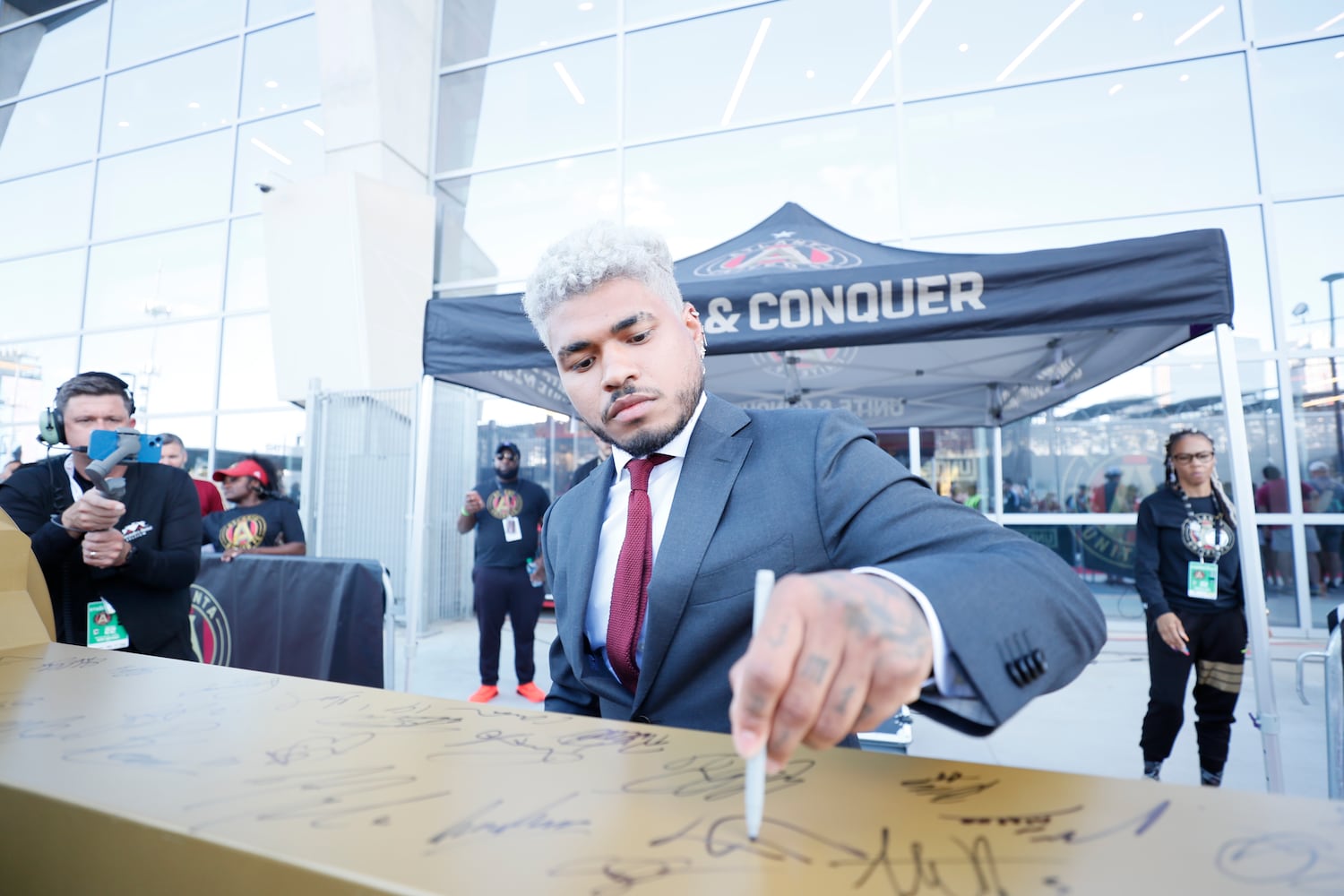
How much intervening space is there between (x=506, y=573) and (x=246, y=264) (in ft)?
25.4

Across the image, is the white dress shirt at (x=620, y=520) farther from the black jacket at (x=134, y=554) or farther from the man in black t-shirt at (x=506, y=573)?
the man in black t-shirt at (x=506, y=573)

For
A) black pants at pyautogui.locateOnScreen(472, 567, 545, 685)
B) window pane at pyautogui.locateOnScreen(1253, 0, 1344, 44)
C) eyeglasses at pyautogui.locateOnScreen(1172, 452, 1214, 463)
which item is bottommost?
black pants at pyautogui.locateOnScreen(472, 567, 545, 685)

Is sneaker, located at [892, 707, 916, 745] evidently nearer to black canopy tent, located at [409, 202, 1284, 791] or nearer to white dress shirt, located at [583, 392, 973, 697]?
black canopy tent, located at [409, 202, 1284, 791]

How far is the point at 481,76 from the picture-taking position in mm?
8883

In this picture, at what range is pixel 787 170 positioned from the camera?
294 inches

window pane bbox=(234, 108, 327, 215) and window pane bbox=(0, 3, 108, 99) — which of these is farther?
window pane bbox=(0, 3, 108, 99)

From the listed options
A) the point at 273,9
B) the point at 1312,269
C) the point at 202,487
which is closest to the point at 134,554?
the point at 202,487

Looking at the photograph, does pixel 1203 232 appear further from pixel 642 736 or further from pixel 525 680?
pixel 525 680

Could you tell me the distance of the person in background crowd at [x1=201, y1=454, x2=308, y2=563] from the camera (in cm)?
429

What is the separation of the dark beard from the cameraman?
1686 millimetres

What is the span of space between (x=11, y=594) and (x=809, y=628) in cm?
144

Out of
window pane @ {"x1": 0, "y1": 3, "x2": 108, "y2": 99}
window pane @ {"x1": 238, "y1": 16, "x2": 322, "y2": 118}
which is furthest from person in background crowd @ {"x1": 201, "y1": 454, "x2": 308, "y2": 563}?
window pane @ {"x1": 0, "y1": 3, "x2": 108, "y2": 99}

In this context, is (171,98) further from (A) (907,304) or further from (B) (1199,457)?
(B) (1199,457)

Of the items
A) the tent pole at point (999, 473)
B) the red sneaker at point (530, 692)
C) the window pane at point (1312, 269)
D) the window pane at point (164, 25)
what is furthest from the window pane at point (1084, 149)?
the window pane at point (164, 25)
